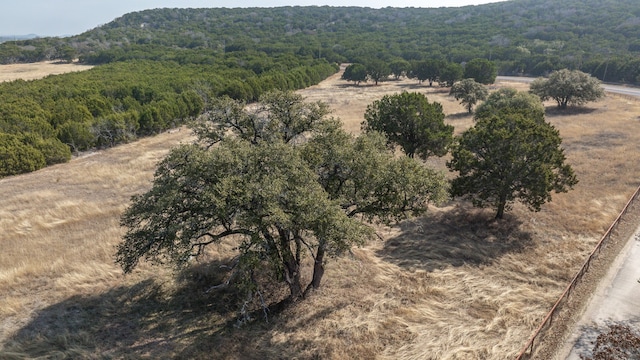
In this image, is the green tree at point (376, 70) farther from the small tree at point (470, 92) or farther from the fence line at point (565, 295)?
the fence line at point (565, 295)

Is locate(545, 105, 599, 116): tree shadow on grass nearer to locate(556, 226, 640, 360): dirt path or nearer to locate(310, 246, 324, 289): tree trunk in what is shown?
locate(556, 226, 640, 360): dirt path

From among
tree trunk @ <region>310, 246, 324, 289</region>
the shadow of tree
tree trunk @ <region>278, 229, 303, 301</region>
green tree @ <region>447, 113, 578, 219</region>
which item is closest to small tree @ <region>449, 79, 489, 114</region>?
the shadow of tree

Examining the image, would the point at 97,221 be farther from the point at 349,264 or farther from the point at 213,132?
the point at 349,264

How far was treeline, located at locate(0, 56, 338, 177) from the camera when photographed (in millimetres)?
51438

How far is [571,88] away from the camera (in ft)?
237

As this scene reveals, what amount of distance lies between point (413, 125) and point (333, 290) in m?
23.3

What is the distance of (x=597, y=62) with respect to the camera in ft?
395

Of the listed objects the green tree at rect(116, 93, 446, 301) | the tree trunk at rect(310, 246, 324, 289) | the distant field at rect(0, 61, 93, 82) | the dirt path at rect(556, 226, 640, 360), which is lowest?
the dirt path at rect(556, 226, 640, 360)

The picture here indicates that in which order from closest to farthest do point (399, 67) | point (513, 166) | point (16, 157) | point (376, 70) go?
point (513, 166) → point (16, 157) → point (376, 70) → point (399, 67)

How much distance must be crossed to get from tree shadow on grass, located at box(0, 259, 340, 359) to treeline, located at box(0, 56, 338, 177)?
73.7 ft

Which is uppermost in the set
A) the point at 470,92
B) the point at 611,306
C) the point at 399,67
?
the point at 399,67

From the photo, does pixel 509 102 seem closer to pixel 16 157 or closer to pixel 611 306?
pixel 611 306

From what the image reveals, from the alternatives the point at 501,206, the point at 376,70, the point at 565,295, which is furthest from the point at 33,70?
the point at 565,295

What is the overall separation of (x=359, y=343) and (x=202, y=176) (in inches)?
449
